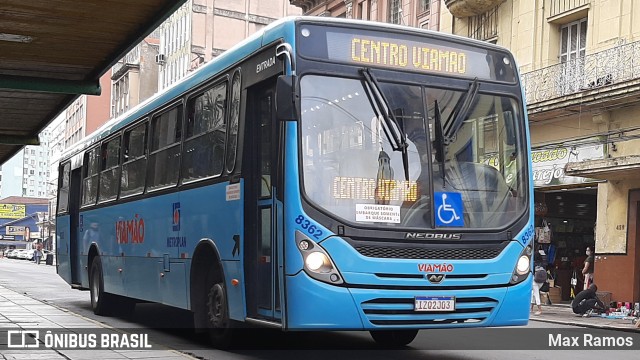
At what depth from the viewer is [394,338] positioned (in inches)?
437

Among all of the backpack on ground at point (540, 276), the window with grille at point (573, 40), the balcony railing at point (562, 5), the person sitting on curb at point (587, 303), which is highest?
the balcony railing at point (562, 5)

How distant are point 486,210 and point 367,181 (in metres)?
1.32

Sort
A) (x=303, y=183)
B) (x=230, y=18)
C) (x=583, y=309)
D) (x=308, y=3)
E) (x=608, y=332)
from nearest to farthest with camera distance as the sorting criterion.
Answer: (x=303, y=183)
(x=608, y=332)
(x=583, y=309)
(x=308, y=3)
(x=230, y=18)

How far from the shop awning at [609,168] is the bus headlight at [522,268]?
13160 millimetres

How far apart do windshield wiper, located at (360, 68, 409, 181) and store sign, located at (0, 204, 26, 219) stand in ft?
483

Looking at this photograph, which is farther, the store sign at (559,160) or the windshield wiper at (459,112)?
the store sign at (559,160)

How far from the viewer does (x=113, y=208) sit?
14.8m

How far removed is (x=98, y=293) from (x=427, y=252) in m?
9.10

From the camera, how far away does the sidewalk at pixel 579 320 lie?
18188mm

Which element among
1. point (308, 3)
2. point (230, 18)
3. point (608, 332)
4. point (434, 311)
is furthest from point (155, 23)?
point (230, 18)

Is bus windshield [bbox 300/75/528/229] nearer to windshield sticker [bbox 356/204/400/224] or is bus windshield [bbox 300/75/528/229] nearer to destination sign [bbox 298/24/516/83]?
windshield sticker [bbox 356/204/400/224]

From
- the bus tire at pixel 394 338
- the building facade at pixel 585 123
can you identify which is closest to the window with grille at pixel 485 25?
the building facade at pixel 585 123

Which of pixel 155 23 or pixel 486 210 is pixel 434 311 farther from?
pixel 155 23

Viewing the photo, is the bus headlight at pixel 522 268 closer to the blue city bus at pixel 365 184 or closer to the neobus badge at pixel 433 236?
the blue city bus at pixel 365 184
